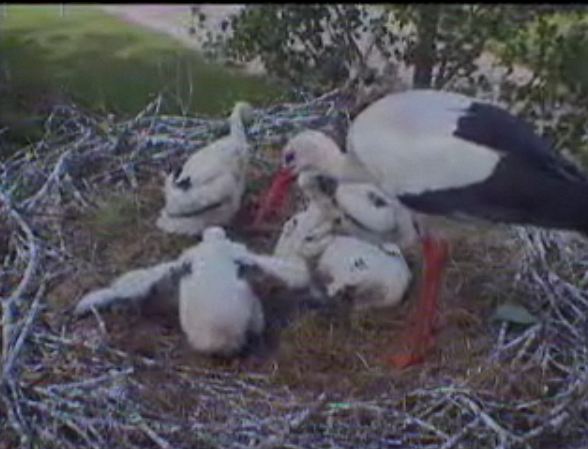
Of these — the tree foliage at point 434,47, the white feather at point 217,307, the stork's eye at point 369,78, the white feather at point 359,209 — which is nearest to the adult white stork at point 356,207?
the white feather at point 359,209

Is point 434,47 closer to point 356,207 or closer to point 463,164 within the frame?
point 356,207

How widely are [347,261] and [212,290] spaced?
25 centimetres

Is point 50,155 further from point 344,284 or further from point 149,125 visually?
point 344,284

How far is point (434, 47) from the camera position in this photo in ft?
8.29

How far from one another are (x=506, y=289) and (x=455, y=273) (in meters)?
0.10

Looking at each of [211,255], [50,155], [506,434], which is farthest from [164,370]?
[50,155]

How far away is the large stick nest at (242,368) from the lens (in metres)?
1.65

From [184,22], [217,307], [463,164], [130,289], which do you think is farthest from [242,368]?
[184,22]

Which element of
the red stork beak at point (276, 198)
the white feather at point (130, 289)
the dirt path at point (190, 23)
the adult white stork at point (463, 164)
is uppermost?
the adult white stork at point (463, 164)

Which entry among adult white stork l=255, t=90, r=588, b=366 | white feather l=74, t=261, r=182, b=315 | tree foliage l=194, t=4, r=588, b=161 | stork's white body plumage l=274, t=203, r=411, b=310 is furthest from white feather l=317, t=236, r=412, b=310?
tree foliage l=194, t=4, r=588, b=161

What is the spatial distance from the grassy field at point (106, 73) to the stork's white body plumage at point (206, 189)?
1.49ft

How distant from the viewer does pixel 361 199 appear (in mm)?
1996

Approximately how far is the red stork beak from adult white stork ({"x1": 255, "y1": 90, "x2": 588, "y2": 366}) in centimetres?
33

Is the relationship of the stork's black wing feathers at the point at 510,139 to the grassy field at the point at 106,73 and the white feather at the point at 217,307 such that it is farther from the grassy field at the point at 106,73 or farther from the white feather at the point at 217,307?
the grassy field at the point at 106,73
